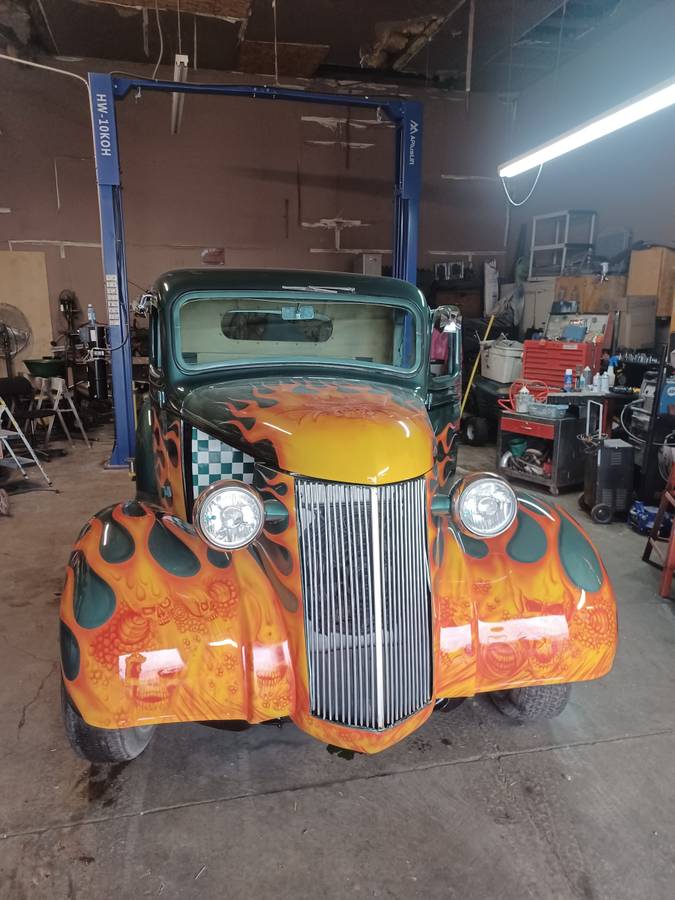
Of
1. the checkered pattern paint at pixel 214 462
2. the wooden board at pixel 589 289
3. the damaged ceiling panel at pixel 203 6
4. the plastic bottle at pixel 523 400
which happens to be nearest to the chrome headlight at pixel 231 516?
the checkered pattern paint at pixel 214 462

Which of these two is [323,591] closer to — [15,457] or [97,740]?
[97,740]

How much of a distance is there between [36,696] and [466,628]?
1.86 metres

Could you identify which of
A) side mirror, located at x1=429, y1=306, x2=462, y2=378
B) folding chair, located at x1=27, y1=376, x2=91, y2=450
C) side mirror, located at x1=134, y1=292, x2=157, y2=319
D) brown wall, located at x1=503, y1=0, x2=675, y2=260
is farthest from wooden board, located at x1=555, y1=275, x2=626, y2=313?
folding chair, located at x1=27, y1=376, x2=91, y2=450

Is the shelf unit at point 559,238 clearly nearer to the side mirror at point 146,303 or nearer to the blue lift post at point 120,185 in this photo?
the blue lift post at point 120,185

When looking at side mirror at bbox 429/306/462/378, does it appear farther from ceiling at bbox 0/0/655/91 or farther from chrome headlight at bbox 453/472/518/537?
ceiling at bbox 0/0/655/91

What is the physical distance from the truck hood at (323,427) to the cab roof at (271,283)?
22.3 inches

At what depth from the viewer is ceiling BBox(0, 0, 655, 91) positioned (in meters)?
7.13

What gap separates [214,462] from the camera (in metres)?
2.29

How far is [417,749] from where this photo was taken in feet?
7.20

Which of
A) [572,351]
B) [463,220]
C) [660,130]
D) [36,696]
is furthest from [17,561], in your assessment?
[463,220]

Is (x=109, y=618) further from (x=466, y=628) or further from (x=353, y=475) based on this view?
(x=466, y=628)

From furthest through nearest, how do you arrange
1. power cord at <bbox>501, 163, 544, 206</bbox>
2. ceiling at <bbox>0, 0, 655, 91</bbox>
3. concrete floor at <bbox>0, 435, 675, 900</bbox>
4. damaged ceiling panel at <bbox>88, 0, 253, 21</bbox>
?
power cord at <bbox>501, 163, 544, 206</bbox> → ceiling at <bbox>0, 0, 655, 91</bbox> → damaged ceiling panel at <bbox>88, 0, 253, 21</bbox> → concrete floor at <bbox>0, 435, 675, 900</bbox>

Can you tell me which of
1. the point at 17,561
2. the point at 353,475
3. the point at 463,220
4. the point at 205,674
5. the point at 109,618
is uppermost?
the point at 463,220

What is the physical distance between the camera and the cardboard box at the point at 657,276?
6.39 metres
